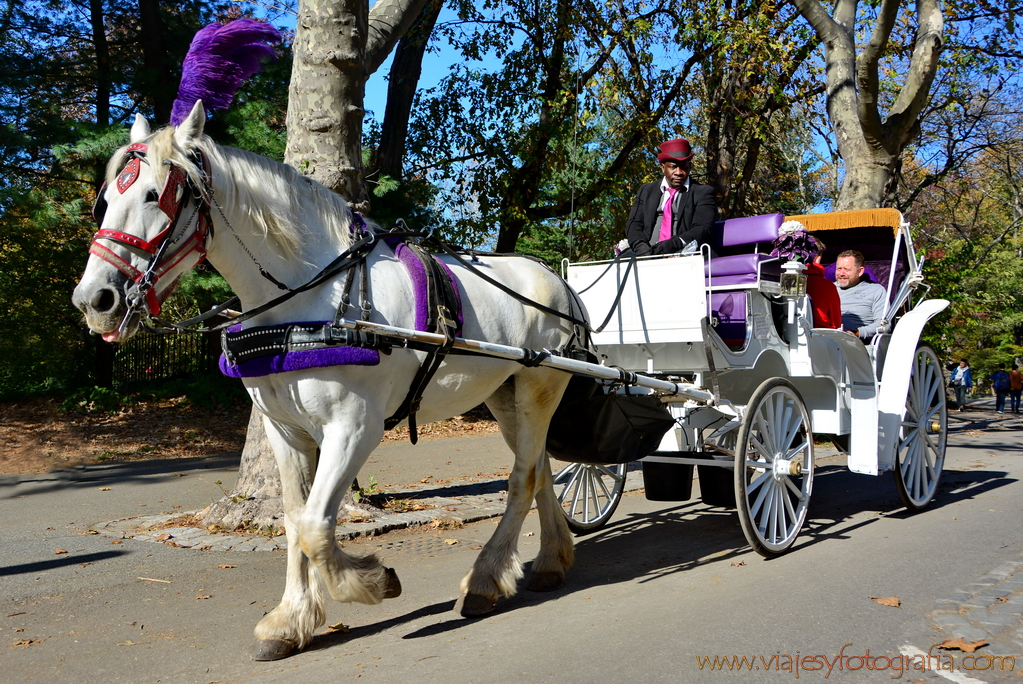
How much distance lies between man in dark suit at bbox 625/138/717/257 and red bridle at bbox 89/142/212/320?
363 cm

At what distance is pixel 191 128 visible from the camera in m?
3.60

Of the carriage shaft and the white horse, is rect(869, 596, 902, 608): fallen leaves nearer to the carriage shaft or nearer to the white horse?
the carriage shaft

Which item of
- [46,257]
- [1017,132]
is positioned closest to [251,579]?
[46,257]

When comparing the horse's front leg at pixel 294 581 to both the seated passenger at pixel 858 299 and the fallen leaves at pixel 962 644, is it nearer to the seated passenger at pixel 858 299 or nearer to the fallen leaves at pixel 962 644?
the fallen leaves at pixel 962 644

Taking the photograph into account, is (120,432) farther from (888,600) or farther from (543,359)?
(888,600)

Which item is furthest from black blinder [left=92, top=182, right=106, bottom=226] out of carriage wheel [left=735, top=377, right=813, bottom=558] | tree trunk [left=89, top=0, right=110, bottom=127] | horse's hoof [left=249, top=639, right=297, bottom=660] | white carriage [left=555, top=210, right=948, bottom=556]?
tree trunk [left=89, top=0, right=110, bottom=127]

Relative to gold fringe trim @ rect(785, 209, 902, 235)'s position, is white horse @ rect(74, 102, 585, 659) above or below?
below

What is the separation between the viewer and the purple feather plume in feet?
13.3

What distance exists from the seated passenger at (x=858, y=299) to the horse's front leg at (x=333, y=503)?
5170 millimetres

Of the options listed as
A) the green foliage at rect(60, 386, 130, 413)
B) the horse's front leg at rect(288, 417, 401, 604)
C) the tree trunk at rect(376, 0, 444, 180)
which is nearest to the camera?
the horse's front leg at rect(288, 417, 401, 604)

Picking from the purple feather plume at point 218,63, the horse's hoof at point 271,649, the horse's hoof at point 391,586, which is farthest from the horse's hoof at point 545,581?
the purple feather plume at point 218,63

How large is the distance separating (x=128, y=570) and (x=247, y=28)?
142 inches

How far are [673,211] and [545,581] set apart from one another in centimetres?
316

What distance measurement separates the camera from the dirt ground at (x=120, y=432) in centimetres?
1068
